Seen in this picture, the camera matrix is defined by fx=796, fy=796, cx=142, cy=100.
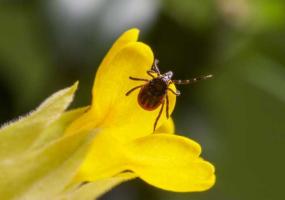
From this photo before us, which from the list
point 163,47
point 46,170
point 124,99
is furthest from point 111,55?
point 163,47

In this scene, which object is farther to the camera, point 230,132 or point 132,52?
point 230,132

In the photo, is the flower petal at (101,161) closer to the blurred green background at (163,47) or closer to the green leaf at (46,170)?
the green leaf at (46,170)

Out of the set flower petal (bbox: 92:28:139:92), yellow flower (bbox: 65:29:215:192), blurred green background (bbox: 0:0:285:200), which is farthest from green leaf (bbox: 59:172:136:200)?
blurred green background (bbox: 0:0:285:200)

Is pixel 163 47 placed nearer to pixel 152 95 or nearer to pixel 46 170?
pixel 152 95

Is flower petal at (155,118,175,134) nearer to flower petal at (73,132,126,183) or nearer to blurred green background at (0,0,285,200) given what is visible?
flower petal at (73,132,126,183)

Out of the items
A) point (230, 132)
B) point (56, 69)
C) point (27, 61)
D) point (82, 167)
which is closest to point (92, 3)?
point (56, 69)

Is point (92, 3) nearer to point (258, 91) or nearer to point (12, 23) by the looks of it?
point (12, 23)
